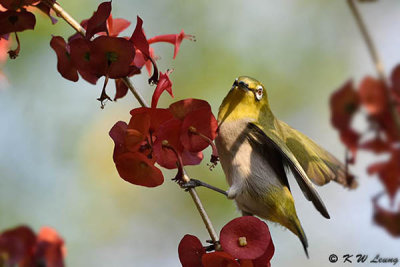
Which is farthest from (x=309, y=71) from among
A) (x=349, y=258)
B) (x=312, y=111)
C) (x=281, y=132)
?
(x=349, y=258)

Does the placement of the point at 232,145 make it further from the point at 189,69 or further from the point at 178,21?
the point at 178,21

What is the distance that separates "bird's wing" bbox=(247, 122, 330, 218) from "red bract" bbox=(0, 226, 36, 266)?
44.7 inches

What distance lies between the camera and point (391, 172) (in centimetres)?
98

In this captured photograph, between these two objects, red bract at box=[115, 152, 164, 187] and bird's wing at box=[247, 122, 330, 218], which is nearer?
red bract at box=[115, 152, 164, 187]

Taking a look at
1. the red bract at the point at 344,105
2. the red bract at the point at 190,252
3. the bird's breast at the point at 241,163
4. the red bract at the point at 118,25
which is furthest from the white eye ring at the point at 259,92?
the red bract at the point at 344,105

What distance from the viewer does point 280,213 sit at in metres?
2.35

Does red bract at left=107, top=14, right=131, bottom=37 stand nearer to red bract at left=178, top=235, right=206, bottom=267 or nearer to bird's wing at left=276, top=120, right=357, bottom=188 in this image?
red bract at left=178, top=235, right=206, bottom=267

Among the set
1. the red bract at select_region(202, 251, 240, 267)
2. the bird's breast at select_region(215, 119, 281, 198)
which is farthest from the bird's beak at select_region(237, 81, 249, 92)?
the red bract at select_region(202, 251, 240, 267)

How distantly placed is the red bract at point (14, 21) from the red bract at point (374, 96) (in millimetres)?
1052

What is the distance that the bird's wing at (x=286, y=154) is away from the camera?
1.98m

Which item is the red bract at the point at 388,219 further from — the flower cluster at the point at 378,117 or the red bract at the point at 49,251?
the red bract at the point at 49,251

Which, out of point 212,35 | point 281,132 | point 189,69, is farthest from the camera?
point 212,35

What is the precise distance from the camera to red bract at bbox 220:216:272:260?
1394 millimetres

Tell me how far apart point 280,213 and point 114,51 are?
3.83ft
